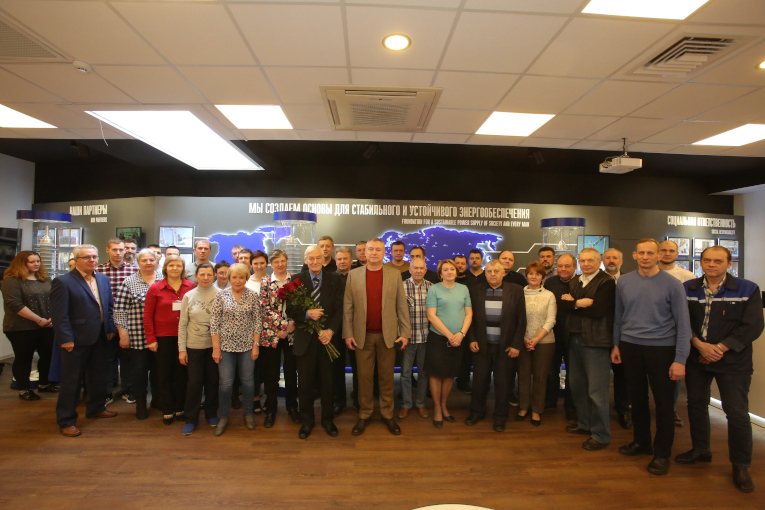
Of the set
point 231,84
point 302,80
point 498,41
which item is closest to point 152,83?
point 231,84

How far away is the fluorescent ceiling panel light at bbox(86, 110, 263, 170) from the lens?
4.27m

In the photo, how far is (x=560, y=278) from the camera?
407 cm

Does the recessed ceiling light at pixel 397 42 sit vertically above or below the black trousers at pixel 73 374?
above

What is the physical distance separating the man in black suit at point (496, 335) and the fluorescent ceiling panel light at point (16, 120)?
17.1 ft

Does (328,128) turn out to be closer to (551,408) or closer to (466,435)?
(466,435)

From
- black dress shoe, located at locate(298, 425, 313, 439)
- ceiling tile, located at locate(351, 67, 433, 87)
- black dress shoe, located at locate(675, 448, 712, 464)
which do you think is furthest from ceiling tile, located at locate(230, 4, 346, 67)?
black dress shoe, located at locate(675, 448, 712, 464)

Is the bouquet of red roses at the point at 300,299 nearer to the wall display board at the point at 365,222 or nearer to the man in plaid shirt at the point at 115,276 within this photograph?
the man in plaid shirt at the point at 115,276

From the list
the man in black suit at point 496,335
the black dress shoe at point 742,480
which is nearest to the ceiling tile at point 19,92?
the man in black suit at point 496,335

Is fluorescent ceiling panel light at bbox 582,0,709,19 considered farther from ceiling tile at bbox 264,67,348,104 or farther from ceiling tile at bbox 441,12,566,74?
ceiling tile at bbox 264,67,348,104

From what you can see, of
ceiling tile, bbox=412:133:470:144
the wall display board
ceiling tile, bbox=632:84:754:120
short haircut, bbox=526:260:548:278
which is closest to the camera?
ceiling tile, bbox=632:84:754:120

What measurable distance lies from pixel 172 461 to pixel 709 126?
20.1 feet

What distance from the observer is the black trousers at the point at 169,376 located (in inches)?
147

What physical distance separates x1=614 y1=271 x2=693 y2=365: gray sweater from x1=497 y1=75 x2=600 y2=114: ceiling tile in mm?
1668

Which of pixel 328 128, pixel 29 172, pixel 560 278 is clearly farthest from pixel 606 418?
pixel 29 172
